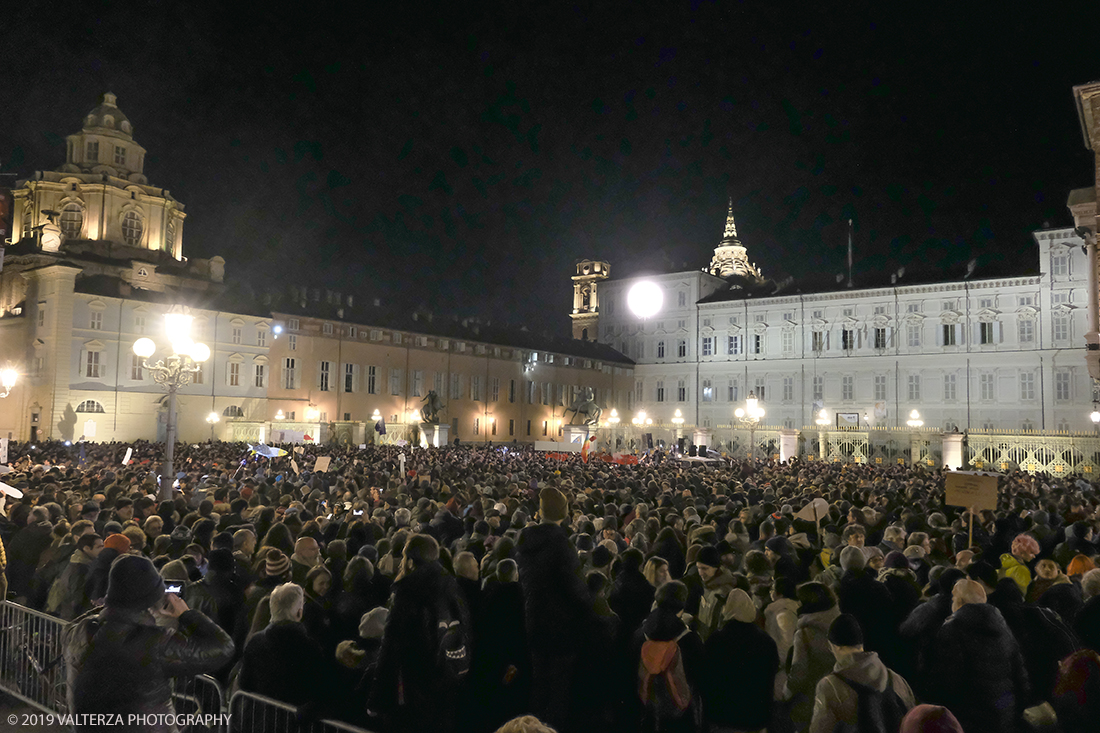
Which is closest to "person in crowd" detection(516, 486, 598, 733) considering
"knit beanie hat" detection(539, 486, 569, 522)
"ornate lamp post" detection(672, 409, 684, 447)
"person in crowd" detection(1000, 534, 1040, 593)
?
"knit beanie hat" detection(539, 486, 569, 522)

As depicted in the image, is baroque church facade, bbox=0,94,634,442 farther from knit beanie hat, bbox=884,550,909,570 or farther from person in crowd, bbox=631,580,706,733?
person in crowd, bbox=631,580,706,733

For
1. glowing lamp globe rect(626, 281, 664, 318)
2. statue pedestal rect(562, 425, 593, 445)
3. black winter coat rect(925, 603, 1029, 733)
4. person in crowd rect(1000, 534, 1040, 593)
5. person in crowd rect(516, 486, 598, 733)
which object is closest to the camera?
black winter coat rect(925, 603, 1029, 733)

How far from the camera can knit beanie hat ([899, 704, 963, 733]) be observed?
262cm

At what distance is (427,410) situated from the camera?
47406 mm

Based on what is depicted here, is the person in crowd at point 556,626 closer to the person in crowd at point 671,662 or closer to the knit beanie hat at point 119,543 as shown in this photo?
the person in crowd at point 671,662

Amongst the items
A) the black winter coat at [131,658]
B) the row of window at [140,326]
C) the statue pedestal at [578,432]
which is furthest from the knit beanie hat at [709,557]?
the row of window at [140,326]

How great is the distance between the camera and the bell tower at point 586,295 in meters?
88.6

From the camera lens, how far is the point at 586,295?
9100cm

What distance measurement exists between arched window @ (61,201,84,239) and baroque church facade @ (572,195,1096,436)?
43842 millimetres

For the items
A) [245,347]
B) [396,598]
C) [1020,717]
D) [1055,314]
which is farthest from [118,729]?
[1055,314]

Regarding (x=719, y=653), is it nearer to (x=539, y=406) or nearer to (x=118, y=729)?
(x=118, y=729)

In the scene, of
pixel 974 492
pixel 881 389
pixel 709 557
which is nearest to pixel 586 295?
A: pixel 881 389

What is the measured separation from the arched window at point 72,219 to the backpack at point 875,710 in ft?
191

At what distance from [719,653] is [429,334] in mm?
55225
